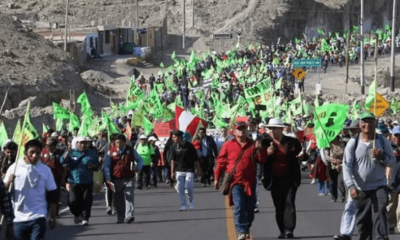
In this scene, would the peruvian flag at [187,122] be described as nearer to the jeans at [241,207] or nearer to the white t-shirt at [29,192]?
the jeans at [241,207]

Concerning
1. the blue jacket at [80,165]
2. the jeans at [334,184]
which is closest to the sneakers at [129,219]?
the blue jacket at [80,165]

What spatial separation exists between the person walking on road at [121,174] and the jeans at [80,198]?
366 millimetres

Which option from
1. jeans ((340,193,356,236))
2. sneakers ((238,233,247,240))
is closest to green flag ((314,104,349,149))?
sneakers ((238,233,247,240))

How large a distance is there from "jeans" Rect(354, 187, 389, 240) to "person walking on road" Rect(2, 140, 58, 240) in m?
3.29

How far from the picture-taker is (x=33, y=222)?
1148 centimetres

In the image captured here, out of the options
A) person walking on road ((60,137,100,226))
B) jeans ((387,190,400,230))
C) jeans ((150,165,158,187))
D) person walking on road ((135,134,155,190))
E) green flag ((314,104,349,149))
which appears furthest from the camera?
jeans ((150,165,158,187))

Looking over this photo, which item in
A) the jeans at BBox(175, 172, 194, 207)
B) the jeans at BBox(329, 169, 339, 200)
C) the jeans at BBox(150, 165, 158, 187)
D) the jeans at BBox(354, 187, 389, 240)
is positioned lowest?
the jeans at BBox(150, 165, 158, 187)

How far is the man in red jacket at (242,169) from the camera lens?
1469 cm

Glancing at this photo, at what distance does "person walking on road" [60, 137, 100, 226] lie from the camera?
703 inches

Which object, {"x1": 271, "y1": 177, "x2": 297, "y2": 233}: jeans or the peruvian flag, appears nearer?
{"x1": 271, "y1": 177, "x2": 297, "y2": 233}: jeans

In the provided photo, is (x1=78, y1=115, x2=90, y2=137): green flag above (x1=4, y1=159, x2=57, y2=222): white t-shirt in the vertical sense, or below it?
below

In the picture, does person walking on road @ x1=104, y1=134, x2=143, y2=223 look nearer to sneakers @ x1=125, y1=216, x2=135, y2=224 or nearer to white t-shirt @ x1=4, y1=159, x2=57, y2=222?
sneakers @ x1=125, y1=216, x2=135, y2=224

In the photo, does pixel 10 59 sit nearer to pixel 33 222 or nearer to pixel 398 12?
pixel 33 222

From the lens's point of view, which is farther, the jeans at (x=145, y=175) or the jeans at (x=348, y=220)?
the jeans at (x=145, y=175)
